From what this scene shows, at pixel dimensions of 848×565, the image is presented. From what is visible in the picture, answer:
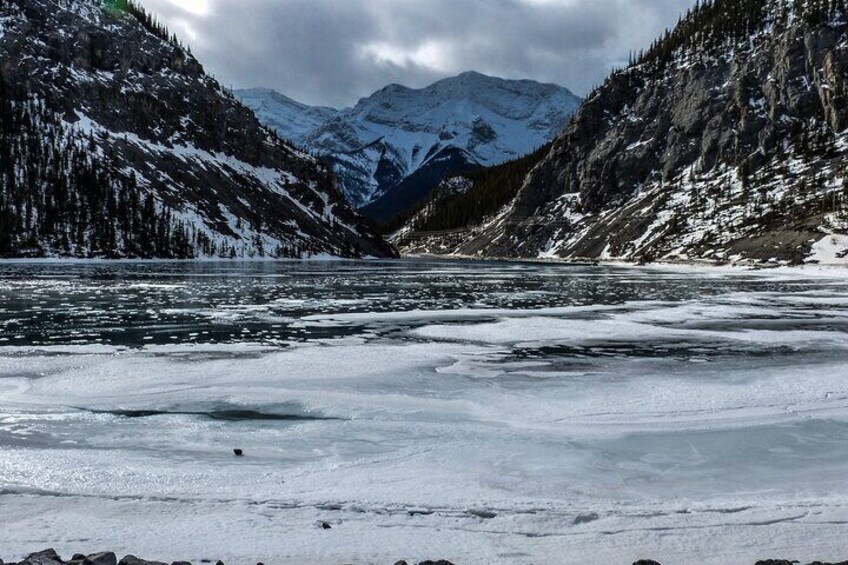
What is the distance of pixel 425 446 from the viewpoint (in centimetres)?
1142

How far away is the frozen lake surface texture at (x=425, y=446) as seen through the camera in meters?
7.68

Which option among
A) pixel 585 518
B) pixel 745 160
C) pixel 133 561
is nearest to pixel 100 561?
pixel 133 561

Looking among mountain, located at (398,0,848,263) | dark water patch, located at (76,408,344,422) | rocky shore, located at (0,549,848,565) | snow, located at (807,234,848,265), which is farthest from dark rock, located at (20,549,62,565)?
mountain, located at (398,0,848,263)

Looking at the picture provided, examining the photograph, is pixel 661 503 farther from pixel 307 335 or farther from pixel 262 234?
pixel 262 234

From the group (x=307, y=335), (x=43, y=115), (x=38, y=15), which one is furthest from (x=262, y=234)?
(x=307, y=335)

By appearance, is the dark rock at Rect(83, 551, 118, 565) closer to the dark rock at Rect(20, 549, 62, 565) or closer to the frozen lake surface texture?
the dark rock at Rect(20, 549, 62, 565)

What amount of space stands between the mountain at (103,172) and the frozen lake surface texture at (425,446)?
13344 cm

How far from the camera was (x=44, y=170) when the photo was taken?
150 meters

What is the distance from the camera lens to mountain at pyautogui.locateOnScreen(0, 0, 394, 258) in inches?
Result: 5620

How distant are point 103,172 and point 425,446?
16993cm

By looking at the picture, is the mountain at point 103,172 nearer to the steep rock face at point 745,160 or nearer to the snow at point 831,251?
the steep rock face at point 745,160

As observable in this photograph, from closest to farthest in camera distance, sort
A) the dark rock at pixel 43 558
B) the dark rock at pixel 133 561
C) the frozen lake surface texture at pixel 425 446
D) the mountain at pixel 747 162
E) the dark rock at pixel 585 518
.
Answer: the dark rock at pixel 43 558
the dark rock at pixel 133 561
the frozen lake surface texture at pixel 425 446
the dark rock at pixel 585 518
the mountain at pixel 747 162

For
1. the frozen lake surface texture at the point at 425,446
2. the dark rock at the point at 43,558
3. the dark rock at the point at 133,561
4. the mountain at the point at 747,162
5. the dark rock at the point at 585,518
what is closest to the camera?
the dark rock at the point at 43,558

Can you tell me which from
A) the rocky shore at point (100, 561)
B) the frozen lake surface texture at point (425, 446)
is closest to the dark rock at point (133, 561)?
the rocky shore at point (100, 561)
